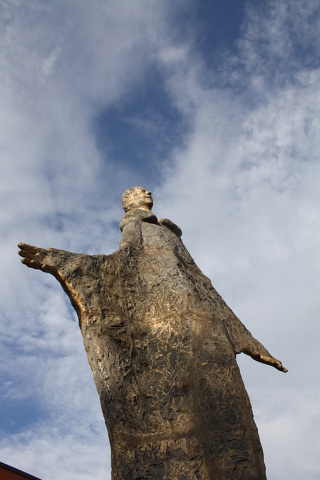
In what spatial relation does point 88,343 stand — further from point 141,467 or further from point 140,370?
point 141,467

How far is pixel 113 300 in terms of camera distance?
15.4ft

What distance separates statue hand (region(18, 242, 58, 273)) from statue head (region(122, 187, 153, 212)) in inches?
80.9

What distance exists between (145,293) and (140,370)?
80cm

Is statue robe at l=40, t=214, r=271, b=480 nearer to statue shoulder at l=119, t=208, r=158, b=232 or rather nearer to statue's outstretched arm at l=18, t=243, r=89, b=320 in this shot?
statue's outstretched arm at l=18, t=243, r=89, b=320

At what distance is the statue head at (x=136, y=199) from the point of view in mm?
6469

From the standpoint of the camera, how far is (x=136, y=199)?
6512 mm

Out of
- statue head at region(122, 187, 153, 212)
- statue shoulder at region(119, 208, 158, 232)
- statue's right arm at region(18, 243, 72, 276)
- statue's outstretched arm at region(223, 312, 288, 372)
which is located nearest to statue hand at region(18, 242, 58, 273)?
statue's right arm at region(18, 243, 72, 276)

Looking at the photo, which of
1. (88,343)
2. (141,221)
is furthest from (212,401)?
(141,221)

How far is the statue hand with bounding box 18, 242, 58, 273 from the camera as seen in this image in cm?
455

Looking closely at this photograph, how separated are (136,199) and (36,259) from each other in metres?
2.22

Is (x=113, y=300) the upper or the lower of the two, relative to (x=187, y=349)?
upper

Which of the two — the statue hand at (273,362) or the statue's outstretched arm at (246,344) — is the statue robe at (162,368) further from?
the statue hand at (273,362)

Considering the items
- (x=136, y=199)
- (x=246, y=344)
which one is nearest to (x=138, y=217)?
(x=136, y=199)

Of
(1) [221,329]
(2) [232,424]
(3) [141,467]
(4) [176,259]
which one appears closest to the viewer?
(3) [141,467]
